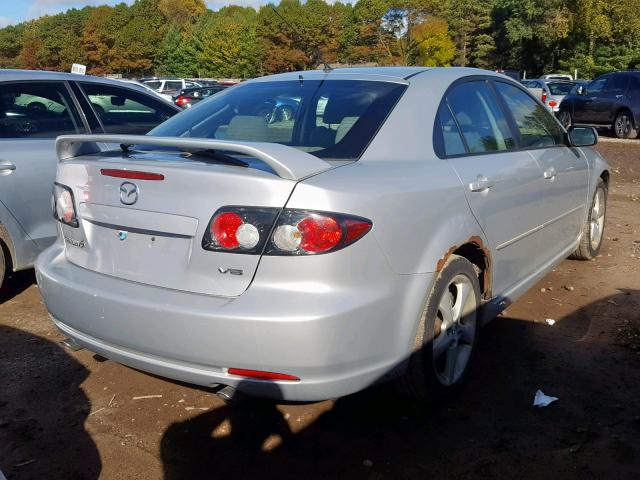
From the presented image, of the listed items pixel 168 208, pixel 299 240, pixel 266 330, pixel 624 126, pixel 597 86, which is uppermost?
pixel 168 208

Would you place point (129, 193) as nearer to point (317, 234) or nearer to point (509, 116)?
point (317, 234)

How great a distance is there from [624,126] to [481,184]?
16090 millimetres

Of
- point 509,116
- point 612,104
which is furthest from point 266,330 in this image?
point 612,104

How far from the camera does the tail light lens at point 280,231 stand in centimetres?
249

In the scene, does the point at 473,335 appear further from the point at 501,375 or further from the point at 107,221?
the point at 107,221

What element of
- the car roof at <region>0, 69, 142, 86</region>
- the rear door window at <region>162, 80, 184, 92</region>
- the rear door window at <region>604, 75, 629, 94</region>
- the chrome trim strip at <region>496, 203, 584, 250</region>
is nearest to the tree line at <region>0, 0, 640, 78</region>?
the rear door window at <region>162, 80, 184, 92</region>

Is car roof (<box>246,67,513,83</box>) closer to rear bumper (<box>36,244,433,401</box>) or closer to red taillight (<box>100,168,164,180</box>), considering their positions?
rear bumper (<box>36,244,433,401</box>)

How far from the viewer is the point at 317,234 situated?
2494 millimetres

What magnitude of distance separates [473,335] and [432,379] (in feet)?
1.67

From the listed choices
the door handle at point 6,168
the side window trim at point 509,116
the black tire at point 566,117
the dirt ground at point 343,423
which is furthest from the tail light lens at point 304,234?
the black tire at point 566,117

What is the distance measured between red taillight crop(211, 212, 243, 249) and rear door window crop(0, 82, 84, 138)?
294 centimetres

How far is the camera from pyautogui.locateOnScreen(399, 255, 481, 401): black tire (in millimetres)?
2977

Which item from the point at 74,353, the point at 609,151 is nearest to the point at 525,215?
the point at 74,353

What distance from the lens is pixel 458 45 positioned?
223 ft
